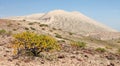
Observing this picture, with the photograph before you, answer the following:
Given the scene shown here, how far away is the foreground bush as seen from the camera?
20.2m

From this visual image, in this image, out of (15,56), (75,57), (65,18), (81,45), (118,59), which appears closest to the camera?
(15,56)

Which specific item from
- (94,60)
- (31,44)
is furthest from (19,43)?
(94,60)

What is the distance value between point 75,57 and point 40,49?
10.1 ft

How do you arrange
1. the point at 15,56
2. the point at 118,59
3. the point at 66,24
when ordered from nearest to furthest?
1. the point at 15,56
2. the point at 118,59
3. the point at 66,24

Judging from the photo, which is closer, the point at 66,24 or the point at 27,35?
the point at 27,35

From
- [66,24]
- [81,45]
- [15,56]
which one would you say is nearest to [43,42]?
[15,56]

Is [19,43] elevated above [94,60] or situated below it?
above

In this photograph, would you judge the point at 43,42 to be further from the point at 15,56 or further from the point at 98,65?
the point at 98,65

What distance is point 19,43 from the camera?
20.3 meters

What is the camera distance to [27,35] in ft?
68.5

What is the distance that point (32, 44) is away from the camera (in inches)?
800

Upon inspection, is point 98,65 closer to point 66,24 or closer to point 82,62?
point 82,62

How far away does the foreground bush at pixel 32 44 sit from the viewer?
20188 millimetres

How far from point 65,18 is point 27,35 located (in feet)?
463
